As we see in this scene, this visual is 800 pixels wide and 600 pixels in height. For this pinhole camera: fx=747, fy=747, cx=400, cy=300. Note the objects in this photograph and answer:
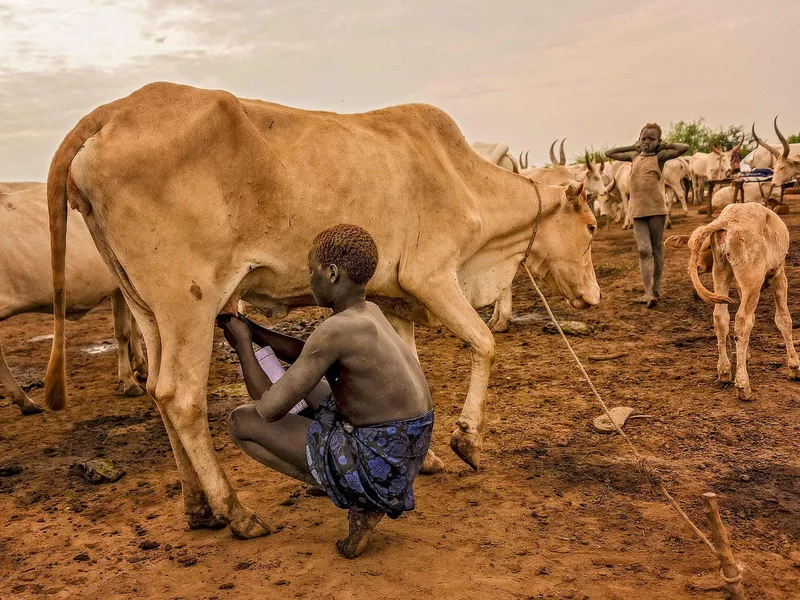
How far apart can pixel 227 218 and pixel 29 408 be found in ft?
12.2

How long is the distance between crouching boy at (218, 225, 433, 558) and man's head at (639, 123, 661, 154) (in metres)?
7.30

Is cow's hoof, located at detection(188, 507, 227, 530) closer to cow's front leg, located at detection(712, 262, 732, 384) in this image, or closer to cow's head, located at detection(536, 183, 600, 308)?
cow's head, located at detection(536, 183, 600, 308)

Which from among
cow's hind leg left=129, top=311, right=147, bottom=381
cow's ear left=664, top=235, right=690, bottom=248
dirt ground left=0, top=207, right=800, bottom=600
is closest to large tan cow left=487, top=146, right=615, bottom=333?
dirt ground left=0, top=207, right=800, bottom=600

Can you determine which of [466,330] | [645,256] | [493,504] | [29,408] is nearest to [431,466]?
[493,504]

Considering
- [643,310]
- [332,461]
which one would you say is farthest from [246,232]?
[643,310]

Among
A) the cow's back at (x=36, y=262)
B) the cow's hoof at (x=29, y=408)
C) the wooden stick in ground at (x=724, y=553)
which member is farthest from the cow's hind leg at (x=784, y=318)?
the cow's hoof at (x=29, y=408)

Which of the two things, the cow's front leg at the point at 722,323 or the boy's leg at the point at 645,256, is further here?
the boy's leg at the point at 645,256

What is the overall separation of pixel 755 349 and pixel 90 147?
584 centimetres

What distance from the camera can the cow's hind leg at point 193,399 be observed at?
358 centimetres

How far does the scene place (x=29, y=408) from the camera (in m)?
6.33

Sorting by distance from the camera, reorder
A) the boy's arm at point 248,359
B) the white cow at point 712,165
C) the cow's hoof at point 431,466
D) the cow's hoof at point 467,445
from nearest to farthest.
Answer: the boy's arm at point 248,359 < the cow's hoof at point 467,445 < the cow's hoof at point 431,466 < the white cow at point 712,165

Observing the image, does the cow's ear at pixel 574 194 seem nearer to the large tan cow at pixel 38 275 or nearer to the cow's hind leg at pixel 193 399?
the cow's hind leg at pixel 193 399

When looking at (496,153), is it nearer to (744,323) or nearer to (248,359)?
(744,323)

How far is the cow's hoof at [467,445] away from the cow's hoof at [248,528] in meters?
1.20
